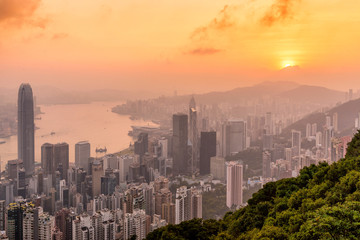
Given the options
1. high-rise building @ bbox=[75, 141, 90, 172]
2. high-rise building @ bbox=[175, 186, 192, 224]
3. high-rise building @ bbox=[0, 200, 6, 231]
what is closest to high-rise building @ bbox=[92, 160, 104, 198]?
high-rise building @ bbox=[75, 141, 90, 172]

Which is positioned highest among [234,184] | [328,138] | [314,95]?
[314,95]

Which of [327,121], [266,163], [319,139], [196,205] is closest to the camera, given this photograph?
[196,205]

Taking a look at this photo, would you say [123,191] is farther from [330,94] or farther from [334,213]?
[330,94]

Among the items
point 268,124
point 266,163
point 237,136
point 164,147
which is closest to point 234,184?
point 266,163

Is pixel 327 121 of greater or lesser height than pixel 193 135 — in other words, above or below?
above

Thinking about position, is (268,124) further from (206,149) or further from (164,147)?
(164,147)

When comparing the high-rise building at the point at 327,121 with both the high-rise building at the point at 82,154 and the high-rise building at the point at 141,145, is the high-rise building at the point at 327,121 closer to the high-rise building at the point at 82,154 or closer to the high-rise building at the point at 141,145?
the high-rise building at the point at 141,145

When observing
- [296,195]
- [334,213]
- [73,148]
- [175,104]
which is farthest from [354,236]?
[175,104]
